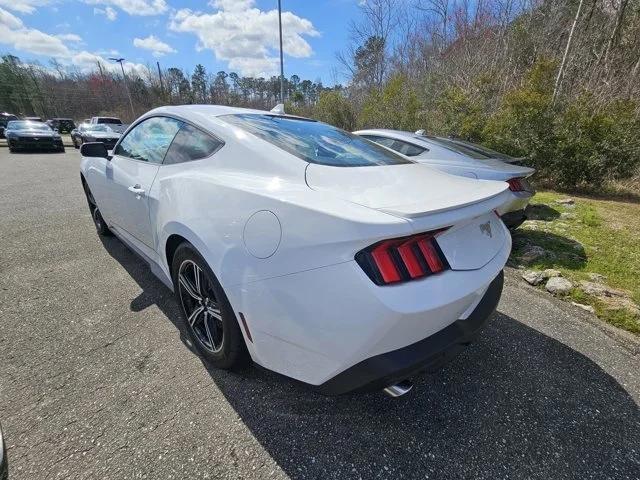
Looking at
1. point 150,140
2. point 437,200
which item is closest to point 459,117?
point 150,140

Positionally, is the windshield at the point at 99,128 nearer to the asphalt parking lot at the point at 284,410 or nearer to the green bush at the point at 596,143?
the asphalt parking lot at the point at 284,410

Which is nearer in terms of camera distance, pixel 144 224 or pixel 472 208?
pixel 472 208

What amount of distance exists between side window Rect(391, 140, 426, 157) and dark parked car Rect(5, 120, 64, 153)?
17359 mm

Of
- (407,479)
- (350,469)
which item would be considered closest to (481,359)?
(407,479)

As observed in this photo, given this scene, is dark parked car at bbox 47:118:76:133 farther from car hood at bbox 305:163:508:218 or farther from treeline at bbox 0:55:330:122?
car hood at bbox 305:163:508:218

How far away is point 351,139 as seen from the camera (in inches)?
99.1

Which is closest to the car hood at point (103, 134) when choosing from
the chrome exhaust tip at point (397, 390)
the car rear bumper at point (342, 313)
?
the car rear bumper at point (342, 313)

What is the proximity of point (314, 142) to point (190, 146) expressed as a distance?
84 cm

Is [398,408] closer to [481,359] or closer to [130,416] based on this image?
[481,359]

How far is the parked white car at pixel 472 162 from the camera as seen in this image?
3.84 metres

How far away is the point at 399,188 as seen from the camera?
5.14 feet

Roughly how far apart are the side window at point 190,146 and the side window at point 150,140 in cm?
10

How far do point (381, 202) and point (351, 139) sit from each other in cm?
131

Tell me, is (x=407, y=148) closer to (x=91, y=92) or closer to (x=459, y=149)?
(x=459, y=149)
